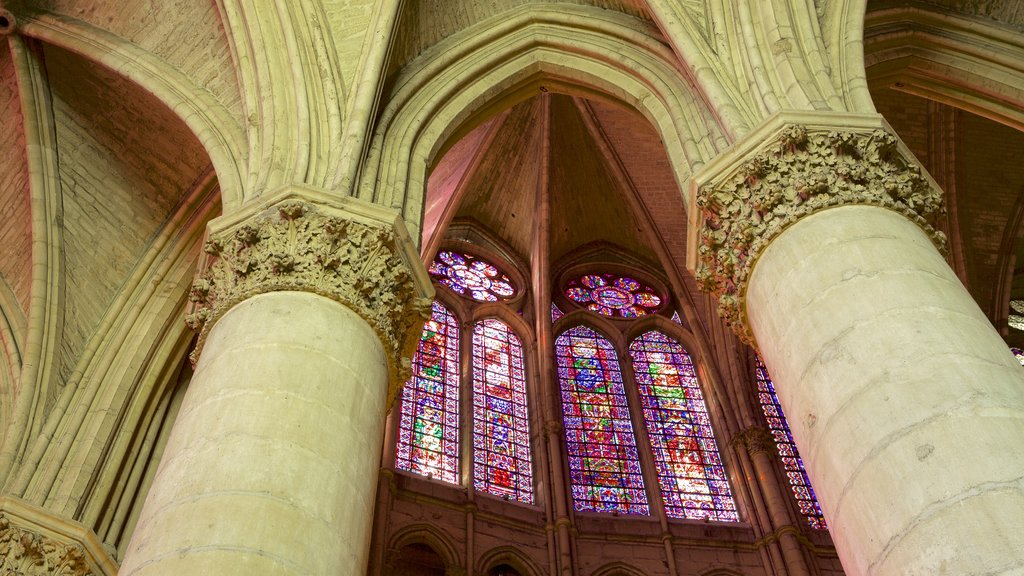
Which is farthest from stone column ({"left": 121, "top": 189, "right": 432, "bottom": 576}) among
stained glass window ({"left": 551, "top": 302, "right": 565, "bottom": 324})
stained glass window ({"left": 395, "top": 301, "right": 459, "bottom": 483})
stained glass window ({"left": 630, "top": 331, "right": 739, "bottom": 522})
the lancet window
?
stained glass window ({"left": 551, "top": 302, "right": 565, "bottom": 324})

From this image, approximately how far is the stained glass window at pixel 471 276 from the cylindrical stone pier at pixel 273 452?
8472mm

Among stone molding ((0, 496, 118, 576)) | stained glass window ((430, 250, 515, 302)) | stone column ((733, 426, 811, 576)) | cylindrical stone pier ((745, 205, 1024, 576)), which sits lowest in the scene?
cylindrical stone pier ((745, 205, 1024, 576))

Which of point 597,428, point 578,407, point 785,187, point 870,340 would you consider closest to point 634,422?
point 597,428

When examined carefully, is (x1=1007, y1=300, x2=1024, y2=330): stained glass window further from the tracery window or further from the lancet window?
the tracery window

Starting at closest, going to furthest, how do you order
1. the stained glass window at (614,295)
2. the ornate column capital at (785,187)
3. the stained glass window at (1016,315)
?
the ornate column capital at (785,187), the stained glass window at (1016,315), the stained glass window at (614,295)

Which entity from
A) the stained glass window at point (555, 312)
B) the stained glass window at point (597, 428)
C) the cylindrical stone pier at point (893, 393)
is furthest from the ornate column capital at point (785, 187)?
the stained glass window at point (555, 312)

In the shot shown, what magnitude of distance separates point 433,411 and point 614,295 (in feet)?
14.1

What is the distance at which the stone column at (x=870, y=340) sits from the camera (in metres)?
3.82

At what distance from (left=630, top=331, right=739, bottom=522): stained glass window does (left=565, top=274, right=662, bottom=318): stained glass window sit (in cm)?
55

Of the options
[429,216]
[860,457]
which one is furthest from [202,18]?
[860,457]

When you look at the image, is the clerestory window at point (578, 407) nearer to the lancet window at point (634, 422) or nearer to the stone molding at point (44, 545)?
the lancet window at point (634, 422)

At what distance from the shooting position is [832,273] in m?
5.02

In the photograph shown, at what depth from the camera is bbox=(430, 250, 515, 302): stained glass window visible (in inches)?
557

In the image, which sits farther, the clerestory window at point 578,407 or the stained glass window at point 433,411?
the clerestory window at point 578,407
